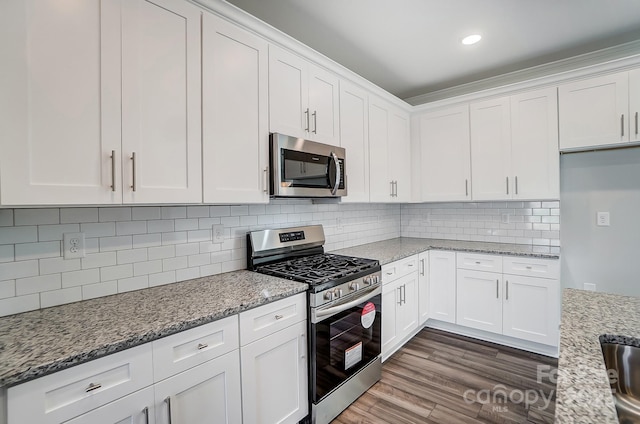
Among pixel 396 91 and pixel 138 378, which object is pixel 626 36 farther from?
pixel 138 378

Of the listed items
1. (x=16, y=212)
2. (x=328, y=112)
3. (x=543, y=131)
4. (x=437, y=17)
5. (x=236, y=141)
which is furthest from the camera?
(x=543, y=131)

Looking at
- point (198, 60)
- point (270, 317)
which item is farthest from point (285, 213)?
point (198, 60)

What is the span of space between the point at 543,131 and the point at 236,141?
9.18 ft

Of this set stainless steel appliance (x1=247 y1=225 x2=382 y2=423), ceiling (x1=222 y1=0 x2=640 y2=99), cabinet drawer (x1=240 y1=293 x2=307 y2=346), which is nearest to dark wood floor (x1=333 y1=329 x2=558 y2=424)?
stainless steel appliance (x1=247 y1=225 x2=382 y2=423)

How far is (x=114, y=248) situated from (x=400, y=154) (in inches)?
110

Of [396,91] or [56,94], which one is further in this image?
[396,91]

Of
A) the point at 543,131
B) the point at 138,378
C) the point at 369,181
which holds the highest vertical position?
the point at 543,131

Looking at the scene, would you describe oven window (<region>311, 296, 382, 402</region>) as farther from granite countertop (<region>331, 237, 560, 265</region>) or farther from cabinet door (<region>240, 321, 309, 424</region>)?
granite countertop (<region>331, 237, 560, 265</region>)

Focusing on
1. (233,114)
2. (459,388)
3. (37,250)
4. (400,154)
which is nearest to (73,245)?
(37,250)

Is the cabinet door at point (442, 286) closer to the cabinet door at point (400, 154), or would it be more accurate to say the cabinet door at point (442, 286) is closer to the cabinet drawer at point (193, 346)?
→ the cabinet door at point (400, 154)

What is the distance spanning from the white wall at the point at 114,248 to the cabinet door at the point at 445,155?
6.20 feet

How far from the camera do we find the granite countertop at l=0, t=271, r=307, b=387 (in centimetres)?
95

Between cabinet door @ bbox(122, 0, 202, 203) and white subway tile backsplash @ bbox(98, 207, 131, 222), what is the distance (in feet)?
1.06

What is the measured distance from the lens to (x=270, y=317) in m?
1.60
